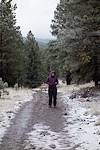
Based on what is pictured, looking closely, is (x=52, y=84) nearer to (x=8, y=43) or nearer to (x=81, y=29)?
(x=81, y=29)

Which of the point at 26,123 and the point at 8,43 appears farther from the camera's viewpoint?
the point at 8,43

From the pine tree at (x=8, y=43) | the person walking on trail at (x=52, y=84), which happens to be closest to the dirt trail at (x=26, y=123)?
the person walking on trail at (x=52, y=84)

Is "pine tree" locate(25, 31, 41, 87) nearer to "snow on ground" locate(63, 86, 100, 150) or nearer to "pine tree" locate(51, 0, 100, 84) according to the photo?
"pine tree" locate(51, 0, 100, 84)

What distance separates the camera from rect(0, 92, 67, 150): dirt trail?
11500 millimetres

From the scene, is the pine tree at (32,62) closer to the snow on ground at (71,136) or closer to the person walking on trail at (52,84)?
the person walking on trail at (52,84)

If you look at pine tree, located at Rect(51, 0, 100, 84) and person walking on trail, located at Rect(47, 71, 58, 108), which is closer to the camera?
person walking on trail, located at Rect(47, 71, 58, 108)

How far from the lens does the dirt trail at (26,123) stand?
11.5 m

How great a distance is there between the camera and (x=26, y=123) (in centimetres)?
1516

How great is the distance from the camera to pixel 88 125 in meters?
14.0

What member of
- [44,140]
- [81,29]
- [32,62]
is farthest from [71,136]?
[32,62]

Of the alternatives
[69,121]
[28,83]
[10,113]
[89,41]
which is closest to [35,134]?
[69,121]

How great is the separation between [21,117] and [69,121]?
2.48 m

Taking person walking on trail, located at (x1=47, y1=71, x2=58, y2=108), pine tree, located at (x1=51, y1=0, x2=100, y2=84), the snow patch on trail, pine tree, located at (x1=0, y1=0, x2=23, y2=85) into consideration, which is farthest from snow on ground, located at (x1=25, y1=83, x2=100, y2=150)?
pine tree, located at (x1=0, y1=0, x2=23, y2=85)

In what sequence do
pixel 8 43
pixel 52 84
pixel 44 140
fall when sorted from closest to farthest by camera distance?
pixel 44 140
pixel 52 84
pixel 8 43
